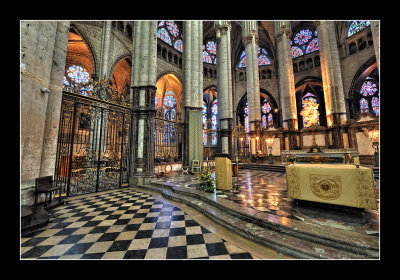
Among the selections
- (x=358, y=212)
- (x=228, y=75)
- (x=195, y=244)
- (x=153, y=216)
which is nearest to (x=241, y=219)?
(x=195, y=244)

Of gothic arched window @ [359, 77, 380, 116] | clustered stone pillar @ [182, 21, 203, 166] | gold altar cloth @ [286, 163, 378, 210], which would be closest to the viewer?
gold altar cloth @ [286, 163, 378, 210]

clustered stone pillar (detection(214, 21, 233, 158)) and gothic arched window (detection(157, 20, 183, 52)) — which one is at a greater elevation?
gothic arched window (detection(157, 20, 183, 52))

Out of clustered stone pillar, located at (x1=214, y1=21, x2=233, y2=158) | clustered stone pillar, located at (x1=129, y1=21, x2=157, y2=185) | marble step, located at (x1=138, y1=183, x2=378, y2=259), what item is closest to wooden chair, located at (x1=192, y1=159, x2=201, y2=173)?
clustered stone pillar, located at (x1=129, y1=21, x2=157, y2=185)

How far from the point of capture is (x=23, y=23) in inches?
128

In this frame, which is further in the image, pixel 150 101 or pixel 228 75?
pixel 228 75

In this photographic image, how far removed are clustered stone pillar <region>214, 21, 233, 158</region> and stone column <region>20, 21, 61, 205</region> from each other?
35.6 feet

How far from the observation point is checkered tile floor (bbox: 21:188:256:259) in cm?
204

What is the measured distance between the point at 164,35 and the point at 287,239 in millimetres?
22691

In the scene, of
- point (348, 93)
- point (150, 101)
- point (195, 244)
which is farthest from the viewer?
point (348, 93)

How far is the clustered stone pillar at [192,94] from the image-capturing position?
988 centimetres

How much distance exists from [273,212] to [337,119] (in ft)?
48.1

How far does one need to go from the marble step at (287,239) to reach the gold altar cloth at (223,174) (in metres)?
1.55

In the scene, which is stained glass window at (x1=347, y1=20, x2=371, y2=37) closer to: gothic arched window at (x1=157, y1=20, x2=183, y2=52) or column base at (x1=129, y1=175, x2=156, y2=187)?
gothic arched window at (x1=157, y1=20, x2=183, y2=52)

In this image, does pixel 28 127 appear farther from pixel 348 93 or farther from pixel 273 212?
pixel 348 93
